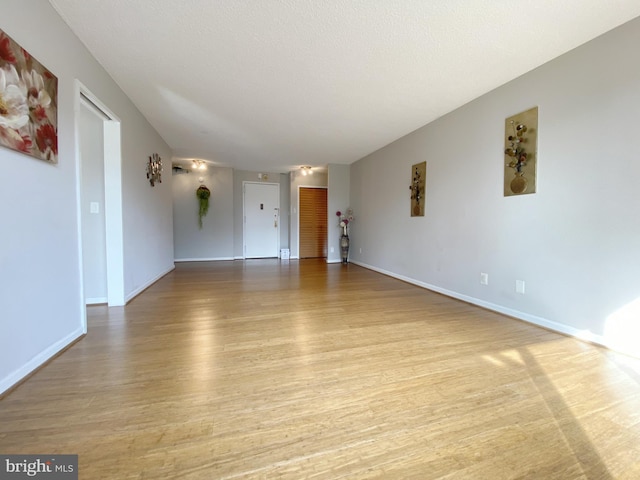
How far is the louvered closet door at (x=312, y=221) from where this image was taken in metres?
6.93

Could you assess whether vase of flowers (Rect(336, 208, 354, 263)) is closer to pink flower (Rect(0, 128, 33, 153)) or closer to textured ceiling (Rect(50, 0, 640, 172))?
textured ceiling (Rect(50, 0, 640, 172))

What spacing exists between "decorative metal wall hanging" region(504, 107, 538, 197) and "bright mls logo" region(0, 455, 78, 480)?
342 centimetres

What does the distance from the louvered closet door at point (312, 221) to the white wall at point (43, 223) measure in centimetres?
469

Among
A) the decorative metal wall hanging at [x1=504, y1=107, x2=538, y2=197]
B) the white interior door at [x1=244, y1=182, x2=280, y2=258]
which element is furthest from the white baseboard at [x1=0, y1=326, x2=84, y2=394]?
the white interior door at [x1=244, y1=182, x2=280, y2=258]

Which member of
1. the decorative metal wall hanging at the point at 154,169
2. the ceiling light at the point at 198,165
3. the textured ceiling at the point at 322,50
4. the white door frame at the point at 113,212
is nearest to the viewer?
the textured ceiling at the point at 322,50

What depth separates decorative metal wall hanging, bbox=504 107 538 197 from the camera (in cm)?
235

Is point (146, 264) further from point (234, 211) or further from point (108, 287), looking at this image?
point (234, 211)

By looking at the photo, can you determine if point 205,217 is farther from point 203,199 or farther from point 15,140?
point 15,140

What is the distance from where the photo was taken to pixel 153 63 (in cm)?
228

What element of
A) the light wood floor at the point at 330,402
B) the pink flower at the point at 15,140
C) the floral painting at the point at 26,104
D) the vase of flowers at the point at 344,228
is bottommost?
the light wood floor at the point at 330,402

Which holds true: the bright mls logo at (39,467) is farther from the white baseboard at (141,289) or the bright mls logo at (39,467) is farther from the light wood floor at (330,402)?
the white baseboard at (141,289)

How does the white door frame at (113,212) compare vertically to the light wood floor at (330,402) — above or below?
above

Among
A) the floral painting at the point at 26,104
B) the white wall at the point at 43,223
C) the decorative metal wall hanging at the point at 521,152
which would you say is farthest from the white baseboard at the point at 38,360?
the decorative metal wall hanging at the point at 521,152

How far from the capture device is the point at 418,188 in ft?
12.5
